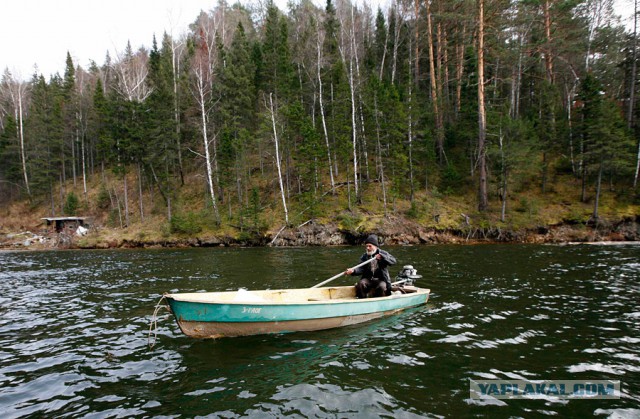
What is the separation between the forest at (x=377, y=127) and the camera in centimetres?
2817

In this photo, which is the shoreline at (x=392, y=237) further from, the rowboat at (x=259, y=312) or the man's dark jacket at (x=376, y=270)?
the rowboat at (x=259, y=312)

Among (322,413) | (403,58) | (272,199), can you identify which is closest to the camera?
(322,413)

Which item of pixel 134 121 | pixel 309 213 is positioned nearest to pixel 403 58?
pixel 309 213

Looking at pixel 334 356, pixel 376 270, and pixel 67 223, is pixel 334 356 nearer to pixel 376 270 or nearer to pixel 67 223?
pixel 376 270

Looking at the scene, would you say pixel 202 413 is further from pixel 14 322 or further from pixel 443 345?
pixel 14 322

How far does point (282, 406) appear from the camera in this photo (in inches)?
188

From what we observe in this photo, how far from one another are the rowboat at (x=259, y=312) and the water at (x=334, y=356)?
26cm

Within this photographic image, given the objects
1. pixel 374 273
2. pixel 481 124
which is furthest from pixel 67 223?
pixel 481 124

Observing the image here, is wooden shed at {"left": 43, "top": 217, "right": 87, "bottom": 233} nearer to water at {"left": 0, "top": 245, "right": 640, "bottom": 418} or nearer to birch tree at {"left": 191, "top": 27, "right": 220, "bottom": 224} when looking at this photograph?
birch tree at {"left": 191, "top": 27, "right": 220, "bottom": 224}

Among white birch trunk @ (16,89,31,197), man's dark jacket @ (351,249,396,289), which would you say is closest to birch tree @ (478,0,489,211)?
man's dark jacket @ (351,249,396,289)

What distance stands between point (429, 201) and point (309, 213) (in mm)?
10596

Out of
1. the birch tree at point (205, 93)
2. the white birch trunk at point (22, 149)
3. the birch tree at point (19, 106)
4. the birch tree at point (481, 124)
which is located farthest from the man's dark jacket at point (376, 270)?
the white birch trunk at point (22, 149)

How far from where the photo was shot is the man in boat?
9.32 meters

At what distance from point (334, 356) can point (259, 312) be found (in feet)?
5.59
